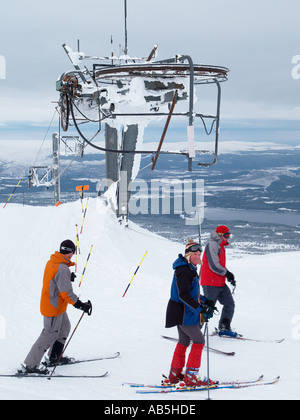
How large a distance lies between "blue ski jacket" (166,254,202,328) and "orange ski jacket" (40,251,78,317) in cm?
122

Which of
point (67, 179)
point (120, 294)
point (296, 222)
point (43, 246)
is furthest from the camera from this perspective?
point (67, 179)

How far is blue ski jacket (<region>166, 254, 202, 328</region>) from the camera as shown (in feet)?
20.7

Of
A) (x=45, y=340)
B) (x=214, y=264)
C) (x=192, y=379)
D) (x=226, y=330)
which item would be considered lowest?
(x=226, y=330)

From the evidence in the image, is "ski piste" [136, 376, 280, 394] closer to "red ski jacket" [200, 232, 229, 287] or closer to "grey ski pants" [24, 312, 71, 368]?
"grey ski pants" [24, 312, 71, 368]

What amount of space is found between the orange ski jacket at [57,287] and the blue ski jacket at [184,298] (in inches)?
48.1

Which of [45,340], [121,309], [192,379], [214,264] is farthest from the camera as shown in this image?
[121,309]

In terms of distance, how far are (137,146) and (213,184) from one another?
155 meters

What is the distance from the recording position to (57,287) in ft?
22.5

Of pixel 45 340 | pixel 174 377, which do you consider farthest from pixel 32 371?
pixel 174 377

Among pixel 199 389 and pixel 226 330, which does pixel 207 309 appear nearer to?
pixel 199 389

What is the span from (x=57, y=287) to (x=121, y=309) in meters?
4.56

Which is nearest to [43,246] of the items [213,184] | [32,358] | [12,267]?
[12,267]
